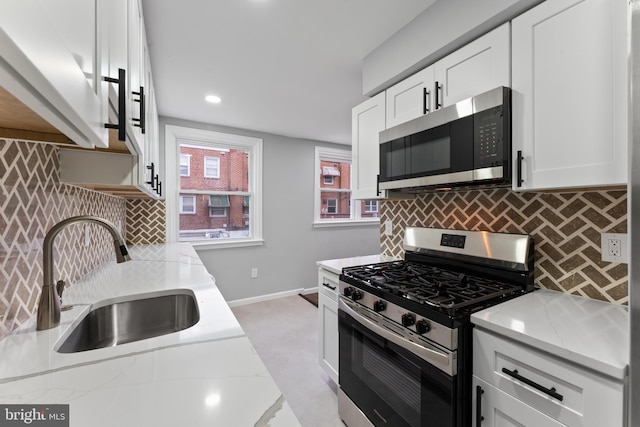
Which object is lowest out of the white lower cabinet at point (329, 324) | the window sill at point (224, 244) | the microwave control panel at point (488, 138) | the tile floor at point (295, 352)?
the tile floor at point (295, 352)

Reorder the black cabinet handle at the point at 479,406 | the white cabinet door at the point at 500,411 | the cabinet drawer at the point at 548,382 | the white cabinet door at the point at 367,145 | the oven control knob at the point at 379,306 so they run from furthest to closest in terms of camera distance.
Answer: the white cabinet door at the point at 367,145
the oven control knob at the point at 379,306
the black cabinet handle at the point at 479,406
the white cabinet door at the point at 500,411
the cabinet drawer at the point at 548,382

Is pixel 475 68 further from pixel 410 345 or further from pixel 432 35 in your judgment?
pixel 410 345

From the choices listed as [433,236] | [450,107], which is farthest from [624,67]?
[433,236]

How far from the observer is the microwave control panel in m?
1.30

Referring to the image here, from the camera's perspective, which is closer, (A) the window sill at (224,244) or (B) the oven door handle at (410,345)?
(B) the oven door handle at (410,345)

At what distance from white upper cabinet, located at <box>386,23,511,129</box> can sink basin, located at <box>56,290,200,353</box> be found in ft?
5.46

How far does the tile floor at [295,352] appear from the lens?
74.5 inches

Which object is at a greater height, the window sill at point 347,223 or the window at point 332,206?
the window at point 332,206

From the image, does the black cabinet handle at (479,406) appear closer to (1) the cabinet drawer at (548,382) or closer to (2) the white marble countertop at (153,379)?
(1) the cabinet drawer at (548,382)

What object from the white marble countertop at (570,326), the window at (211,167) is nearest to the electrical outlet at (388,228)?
the white marble countertop at (570,326)

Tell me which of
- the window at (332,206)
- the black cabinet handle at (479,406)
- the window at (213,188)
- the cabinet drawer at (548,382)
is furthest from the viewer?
the window at (332,206)

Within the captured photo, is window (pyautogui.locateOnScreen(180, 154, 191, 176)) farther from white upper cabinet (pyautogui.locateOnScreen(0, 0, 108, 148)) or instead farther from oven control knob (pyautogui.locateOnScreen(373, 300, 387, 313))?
white upper cabinet (pyautogui.locateOnScreen(0, 0, 108, 148))

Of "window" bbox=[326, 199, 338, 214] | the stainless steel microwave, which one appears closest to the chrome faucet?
the stainless steel microwave

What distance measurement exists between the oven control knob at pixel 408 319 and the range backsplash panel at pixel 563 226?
77 cm
